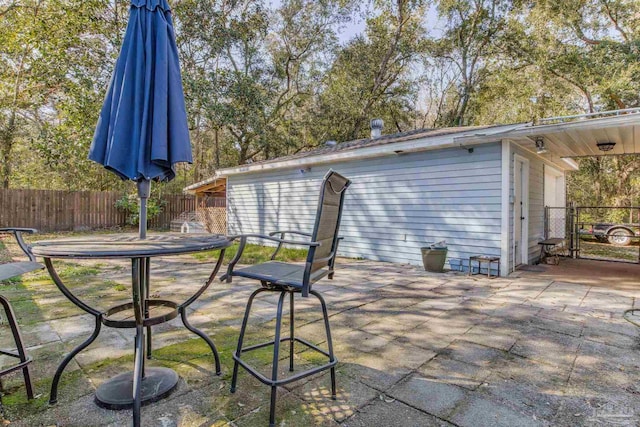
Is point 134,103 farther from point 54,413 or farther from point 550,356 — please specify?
point 550,356

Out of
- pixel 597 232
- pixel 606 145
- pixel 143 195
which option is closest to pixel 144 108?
pixel 143 195

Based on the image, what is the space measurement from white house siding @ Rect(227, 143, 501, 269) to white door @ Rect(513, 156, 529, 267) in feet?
1.59

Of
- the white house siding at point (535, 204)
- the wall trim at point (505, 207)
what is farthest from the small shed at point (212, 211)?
the white house siding at point (535, 204)

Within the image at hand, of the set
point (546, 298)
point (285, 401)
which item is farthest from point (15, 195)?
point (546, 298)

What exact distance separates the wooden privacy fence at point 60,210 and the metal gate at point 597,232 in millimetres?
13482

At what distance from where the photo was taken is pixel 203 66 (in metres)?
13.8

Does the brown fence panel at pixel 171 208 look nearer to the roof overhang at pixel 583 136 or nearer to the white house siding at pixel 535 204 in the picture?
the roof overhang at pixel 583 136

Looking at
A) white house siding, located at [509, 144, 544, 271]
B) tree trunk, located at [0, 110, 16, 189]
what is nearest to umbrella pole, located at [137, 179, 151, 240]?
white house siding, located at [509, 144, 544, 271]

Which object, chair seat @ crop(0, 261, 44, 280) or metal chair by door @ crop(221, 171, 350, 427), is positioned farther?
chair seat @ crop(0, 261, 44, 280)

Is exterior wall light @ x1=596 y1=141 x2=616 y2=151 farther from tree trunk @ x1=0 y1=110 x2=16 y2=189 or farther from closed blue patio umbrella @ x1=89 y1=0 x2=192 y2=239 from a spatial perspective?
tree trunk @ x1=0 y1=110 x2=16 y2=189

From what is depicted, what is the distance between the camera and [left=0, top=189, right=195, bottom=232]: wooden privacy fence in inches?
429

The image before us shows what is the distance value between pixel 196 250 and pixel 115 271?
4677 millimetres

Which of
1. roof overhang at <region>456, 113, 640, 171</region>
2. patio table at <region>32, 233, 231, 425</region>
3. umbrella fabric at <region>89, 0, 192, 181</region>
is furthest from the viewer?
roof overhang at <region>456, 113, 640, 171</region>

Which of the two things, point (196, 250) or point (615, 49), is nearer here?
point (196, 250)
